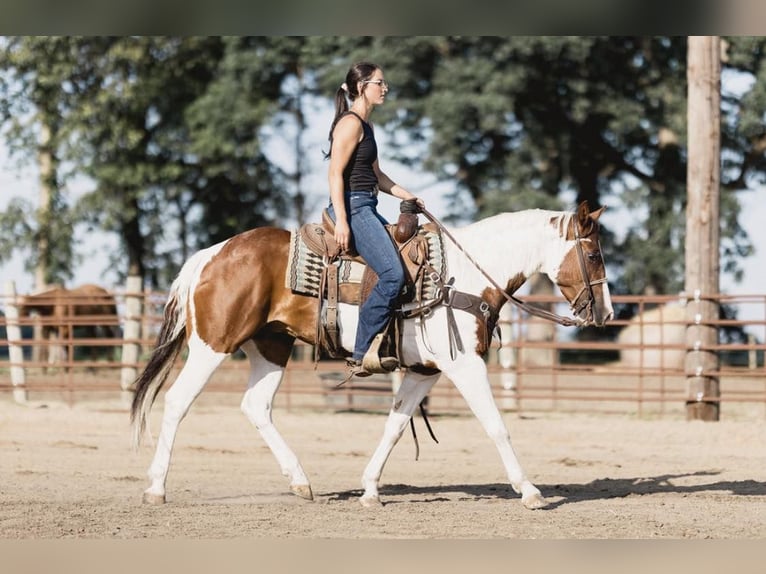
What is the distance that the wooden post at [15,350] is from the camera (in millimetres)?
15031

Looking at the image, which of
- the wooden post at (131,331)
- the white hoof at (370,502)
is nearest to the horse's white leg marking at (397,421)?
the white hoof at (370,502)

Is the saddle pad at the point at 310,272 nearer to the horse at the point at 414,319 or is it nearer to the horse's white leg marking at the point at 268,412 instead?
the horse at the point at 414,319

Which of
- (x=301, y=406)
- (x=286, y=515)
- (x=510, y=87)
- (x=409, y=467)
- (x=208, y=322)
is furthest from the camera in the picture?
(x=510, y=87)

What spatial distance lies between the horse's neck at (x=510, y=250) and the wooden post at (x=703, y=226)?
7241 mm

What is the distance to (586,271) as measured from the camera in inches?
282

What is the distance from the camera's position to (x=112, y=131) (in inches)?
1033

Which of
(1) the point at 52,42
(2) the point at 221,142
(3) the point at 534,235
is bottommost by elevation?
(3) the point at 534,235

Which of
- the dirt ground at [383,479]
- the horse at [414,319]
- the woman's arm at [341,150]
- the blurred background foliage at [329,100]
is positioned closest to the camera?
the dirt ground at [383,479]

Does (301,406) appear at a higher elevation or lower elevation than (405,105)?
lower

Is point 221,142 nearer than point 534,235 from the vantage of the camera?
No

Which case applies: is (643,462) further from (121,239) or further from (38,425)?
(121,239)

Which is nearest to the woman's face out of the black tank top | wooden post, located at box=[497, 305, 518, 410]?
the black tank top

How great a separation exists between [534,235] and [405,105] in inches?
644

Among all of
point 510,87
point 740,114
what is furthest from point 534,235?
point 740,114
